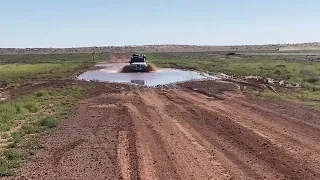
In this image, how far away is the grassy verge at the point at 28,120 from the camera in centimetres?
1415

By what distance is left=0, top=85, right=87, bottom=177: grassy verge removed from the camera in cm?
1415

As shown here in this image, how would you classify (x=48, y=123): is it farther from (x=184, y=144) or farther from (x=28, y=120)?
(x=184, y=144)

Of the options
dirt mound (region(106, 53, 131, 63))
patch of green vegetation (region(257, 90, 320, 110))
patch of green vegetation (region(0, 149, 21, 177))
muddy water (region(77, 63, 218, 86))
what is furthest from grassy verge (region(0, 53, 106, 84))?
patch of green vegetation (region(0, 149, 21, 177))

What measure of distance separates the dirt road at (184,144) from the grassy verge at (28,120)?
1.70 feet

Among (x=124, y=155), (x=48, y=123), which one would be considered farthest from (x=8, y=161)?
(x=48, y=123)

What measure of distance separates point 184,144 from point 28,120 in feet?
30.0

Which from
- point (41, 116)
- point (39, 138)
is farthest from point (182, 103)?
point (39, 138)

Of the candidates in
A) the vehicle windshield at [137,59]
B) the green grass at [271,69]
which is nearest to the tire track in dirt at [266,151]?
the green grass at [271,69]

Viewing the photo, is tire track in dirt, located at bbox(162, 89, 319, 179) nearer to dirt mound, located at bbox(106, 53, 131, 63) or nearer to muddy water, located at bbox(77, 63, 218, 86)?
muddy water, located at bbox(77, 63, 218, 86)

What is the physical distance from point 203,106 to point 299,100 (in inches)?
251

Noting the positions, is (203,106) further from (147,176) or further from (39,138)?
(147,176)

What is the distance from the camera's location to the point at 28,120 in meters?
22.0

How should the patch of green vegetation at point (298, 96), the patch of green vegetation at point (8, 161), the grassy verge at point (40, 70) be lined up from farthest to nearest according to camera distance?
the grassy verge at point (40, 70), the patch of green vegetation at point (298, 96), the patch of green vegetation at point (8, 161)

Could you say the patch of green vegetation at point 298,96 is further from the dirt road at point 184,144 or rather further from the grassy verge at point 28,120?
the grassy verge at point 28,120
